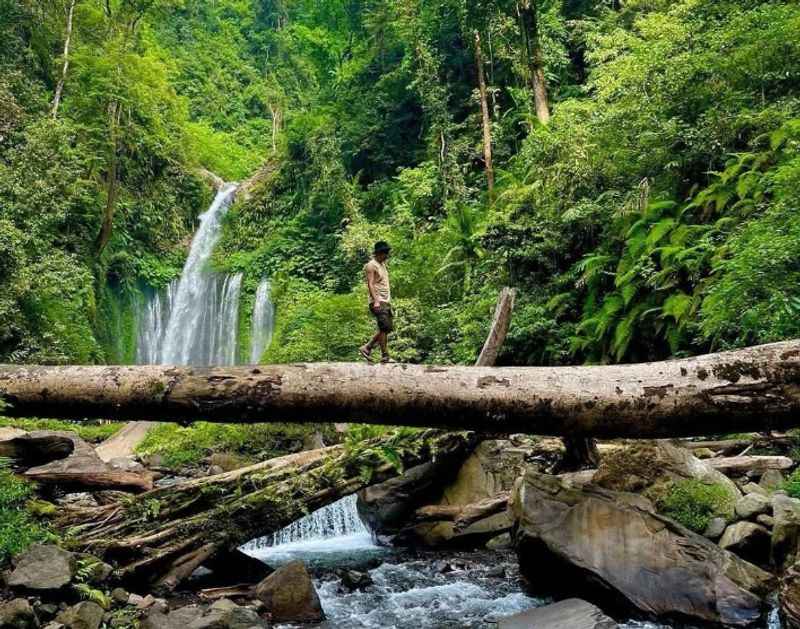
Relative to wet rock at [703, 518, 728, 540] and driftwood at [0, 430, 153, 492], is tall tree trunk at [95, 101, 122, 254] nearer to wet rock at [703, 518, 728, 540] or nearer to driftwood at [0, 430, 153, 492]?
driftwood at [0, 430, 153, 492]

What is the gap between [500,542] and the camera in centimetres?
884

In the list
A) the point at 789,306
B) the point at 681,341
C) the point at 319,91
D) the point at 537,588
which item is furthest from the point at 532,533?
the point at 319,91

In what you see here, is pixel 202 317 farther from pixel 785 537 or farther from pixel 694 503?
pixel 785 537

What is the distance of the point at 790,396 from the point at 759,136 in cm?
844

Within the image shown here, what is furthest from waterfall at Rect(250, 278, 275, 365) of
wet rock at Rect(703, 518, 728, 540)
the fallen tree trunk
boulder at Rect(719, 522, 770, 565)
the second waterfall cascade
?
boulder at Rect(719, 522, 770, 565)

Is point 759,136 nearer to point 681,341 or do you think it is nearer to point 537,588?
point 681,341

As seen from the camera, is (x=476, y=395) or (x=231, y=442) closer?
(x=476, y=395)

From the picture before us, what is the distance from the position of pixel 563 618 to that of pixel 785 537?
2381 mm

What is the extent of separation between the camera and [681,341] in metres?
11.2

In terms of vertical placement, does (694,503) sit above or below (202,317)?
below

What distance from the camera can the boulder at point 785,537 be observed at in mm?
5953

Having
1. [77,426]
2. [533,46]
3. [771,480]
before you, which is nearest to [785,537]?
[771,480]

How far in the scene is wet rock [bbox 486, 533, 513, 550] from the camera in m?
8.77

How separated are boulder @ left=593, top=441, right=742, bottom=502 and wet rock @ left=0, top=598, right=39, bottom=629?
5.48 meters
